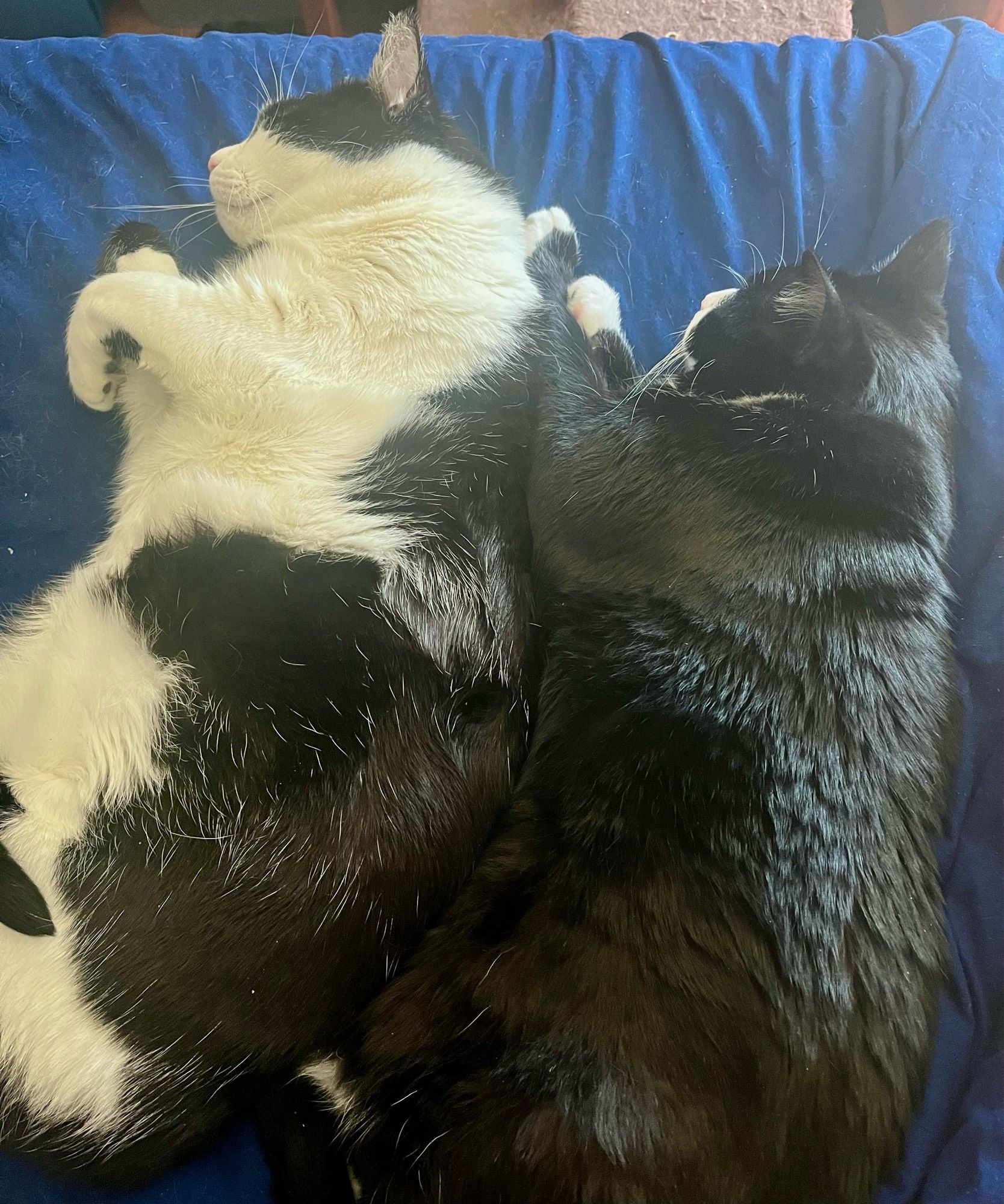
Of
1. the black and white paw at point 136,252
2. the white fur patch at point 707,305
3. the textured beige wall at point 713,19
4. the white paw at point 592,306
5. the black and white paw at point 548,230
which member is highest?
the black and white paw at point 136,252

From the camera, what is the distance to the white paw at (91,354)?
52.0 inches

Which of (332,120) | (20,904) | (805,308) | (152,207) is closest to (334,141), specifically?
(332,120)

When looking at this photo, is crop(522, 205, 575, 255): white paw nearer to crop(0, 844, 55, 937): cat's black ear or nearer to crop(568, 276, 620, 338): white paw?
crop(568, 276, 620, 338): white paw

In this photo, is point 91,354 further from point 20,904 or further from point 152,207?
point 20,904

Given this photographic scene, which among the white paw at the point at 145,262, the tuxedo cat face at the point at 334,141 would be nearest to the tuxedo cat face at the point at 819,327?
the tuxedo cat face at the point at 334,141

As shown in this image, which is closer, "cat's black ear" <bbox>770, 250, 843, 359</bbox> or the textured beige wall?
"cat's black ear" <bbox>770, 250, 843, 359</bbox>

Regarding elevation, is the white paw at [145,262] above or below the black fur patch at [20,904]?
above

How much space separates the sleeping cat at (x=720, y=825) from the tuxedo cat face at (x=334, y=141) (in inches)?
25.1

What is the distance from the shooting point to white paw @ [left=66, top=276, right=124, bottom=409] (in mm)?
1321

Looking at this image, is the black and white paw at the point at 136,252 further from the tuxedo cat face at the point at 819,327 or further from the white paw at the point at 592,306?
the tuxedo cat face at the point at 819,327

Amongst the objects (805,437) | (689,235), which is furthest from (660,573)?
(689,235)

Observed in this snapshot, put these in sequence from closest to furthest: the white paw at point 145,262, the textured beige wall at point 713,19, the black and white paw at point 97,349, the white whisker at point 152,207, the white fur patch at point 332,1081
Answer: the white fur patch at point 332,1081
the black and white paw at point 97,349
the white paw at point 145,262
the white whisker at point 152,207
the textured beige wall at point 713,19

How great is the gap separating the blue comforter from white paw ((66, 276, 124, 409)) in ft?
0.19

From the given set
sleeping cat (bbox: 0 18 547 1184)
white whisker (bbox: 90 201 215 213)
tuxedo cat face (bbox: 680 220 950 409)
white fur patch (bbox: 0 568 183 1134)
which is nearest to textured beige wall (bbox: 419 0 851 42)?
sleeping cat (bbox: 0 18 547 1184)
